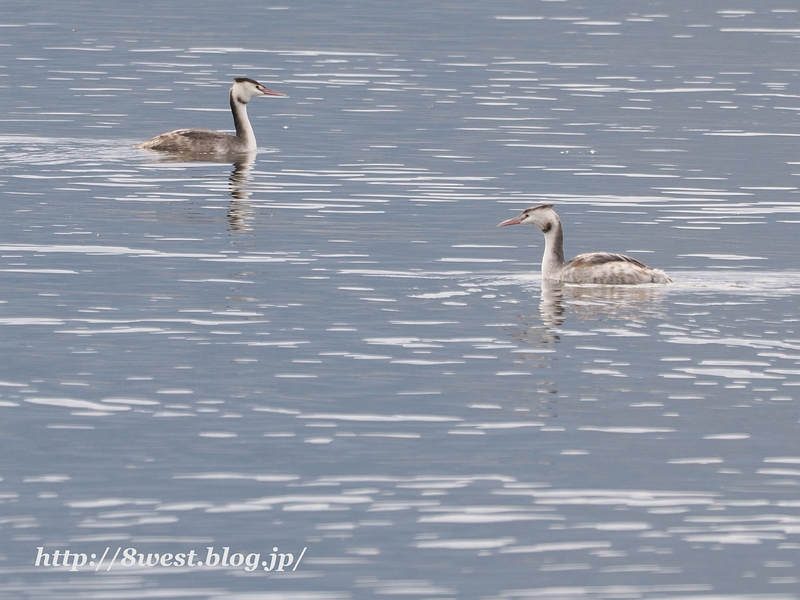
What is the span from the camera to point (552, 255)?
73.6 ft

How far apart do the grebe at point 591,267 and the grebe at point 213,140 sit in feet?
49.4

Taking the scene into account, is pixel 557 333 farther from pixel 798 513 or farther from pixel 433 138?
pixel 433 138

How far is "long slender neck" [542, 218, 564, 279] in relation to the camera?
22.4m

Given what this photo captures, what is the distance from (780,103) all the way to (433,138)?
1331 centimetres

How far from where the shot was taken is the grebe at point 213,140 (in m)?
36.8

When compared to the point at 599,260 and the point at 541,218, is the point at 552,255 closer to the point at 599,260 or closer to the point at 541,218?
the point at 599,260

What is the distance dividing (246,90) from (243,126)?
1563 millimetres

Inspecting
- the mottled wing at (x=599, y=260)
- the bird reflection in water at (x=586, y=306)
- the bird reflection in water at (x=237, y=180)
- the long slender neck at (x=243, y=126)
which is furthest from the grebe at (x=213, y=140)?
the mottled wing at (x=599, y=260)

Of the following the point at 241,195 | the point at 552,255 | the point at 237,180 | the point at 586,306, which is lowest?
the point at 586,306

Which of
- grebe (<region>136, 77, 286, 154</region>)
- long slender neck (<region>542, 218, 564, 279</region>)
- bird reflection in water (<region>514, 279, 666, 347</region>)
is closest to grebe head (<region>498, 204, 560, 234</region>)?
long slender neck (<region>542, 218, 564, 279</region>)

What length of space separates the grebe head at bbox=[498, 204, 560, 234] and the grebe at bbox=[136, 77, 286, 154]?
578 inches

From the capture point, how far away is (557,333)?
61.8 feet

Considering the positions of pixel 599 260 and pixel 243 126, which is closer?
pixel 599 260

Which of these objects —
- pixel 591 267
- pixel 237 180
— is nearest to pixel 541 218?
pixel 591 267
